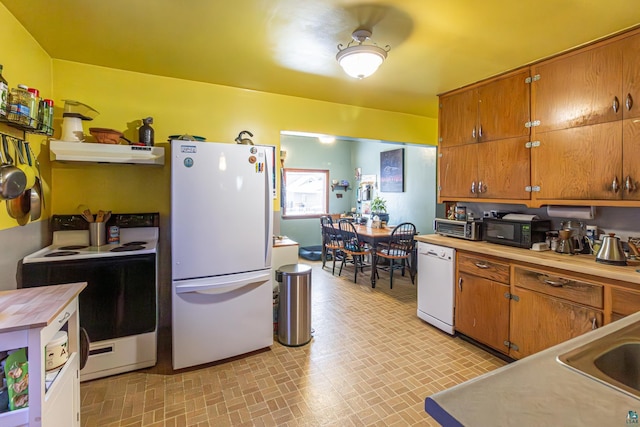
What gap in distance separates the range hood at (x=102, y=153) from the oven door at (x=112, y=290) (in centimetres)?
78

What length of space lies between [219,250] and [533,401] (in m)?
2.18

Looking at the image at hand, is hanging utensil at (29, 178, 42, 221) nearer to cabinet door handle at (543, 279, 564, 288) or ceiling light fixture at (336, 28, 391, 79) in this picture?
ceiling light fixture at (336, 28, 391, 79)

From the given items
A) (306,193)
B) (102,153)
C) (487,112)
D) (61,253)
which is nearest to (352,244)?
(306,193)

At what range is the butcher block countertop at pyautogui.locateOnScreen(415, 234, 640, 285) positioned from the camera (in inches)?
73.3

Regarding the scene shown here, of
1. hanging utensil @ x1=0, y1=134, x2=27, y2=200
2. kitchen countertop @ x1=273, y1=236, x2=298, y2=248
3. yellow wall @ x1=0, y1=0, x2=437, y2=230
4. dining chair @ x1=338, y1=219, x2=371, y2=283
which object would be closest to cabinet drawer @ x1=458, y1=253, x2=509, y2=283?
kitchen countertop @ x1=273, y1=236, x2=298, y2=248

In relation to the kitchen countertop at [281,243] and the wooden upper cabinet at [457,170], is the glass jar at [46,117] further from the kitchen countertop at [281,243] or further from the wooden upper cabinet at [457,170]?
the wooden upper cabinet at [457,170]

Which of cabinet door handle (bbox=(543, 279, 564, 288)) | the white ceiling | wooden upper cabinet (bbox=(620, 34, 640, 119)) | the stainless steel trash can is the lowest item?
the stainless steel trash can

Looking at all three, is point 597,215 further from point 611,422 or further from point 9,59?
point 9,59

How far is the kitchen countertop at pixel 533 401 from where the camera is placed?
26.7 inches

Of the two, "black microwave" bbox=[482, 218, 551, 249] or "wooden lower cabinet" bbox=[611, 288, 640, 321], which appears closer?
"wooden lower cabinet" bbox=[611, 288, 640, 321]

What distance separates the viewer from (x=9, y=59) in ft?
6.19

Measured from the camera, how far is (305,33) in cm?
209

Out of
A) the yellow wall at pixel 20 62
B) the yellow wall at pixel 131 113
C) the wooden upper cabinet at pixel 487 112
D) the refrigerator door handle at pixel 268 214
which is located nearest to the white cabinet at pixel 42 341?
the yellow wall at pixel 20 62

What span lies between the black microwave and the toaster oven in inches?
4.9
